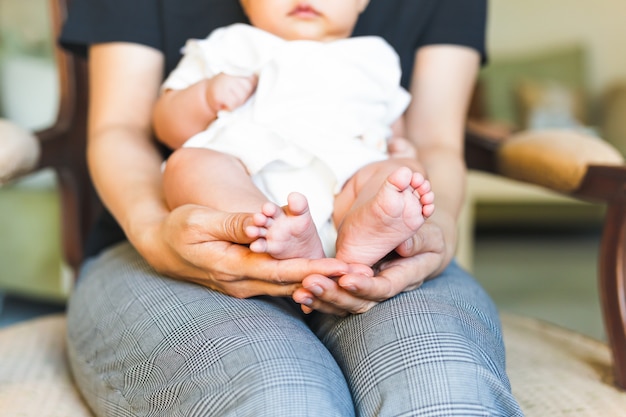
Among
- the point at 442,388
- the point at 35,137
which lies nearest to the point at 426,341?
the point at 442,388

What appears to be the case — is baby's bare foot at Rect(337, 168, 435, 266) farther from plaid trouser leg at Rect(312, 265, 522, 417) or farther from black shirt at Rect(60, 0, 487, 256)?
black shirt at Rect(60, 0, 487, 256)

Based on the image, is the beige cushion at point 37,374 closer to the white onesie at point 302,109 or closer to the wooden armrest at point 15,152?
the wooden armrest at point 15,152

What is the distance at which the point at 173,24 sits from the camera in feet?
3.55

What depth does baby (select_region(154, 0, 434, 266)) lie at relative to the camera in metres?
0.84

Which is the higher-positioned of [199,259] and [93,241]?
[199,259]

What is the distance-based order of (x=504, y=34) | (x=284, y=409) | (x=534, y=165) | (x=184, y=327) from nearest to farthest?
(x=284, y=409) < (x=184, y=327) < (x=534, y=165) < (x=504, y=34)

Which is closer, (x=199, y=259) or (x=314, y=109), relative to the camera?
(x=199, y=259)

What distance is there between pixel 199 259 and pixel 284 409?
21cm

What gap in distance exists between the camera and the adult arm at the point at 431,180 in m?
0.70

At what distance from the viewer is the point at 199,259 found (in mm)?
746

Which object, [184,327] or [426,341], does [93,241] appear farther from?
[426,341]

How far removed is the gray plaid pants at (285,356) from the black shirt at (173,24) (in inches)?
12.1

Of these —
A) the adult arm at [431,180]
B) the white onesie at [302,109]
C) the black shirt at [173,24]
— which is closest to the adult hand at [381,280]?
the adult arm at [431,180]

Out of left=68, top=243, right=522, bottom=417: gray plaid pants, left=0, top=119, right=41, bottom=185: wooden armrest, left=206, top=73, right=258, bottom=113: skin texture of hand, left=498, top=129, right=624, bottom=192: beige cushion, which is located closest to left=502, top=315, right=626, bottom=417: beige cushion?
left=68, top=243, right=522, bottom=417: gray plaid pants
